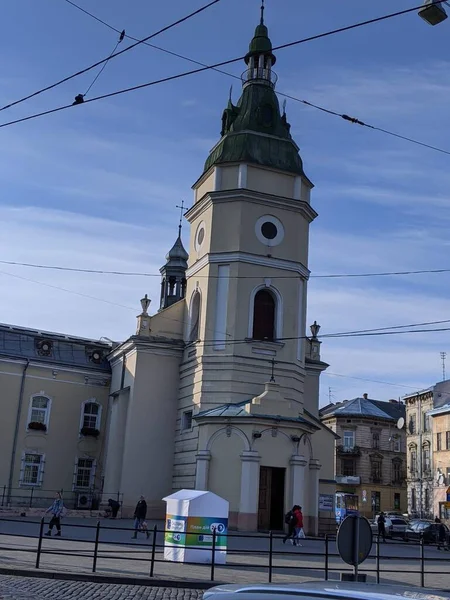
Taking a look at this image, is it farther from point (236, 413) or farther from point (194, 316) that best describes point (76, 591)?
point (194, 316)

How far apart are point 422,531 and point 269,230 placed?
1944 centimetres

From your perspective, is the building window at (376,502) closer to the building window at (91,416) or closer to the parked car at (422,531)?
the parked car at (422,531)

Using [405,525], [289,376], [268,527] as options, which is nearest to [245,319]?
[289,376]

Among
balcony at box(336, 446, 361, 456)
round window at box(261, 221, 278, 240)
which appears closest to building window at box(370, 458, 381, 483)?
balcony at box(336, 446, 361, 456)

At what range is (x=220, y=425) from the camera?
30422 mm

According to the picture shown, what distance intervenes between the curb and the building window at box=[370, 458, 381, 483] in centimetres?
6880

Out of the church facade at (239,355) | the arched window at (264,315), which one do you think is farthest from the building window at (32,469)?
the arched window at (264,315)

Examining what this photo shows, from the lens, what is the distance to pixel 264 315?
1335 inches

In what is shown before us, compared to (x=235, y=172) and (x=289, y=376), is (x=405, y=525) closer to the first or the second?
(x=289, y=376)

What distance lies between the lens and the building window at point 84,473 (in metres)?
39.6

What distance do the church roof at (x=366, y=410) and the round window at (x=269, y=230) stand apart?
163 ft

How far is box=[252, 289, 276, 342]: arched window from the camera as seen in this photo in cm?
3369

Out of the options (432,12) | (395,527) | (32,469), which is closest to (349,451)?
(395,527)

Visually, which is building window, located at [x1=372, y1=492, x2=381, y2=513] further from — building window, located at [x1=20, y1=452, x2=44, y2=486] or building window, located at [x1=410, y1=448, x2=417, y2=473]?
building window, located at [x1=20, y1=452, x2=44, y2=486]
